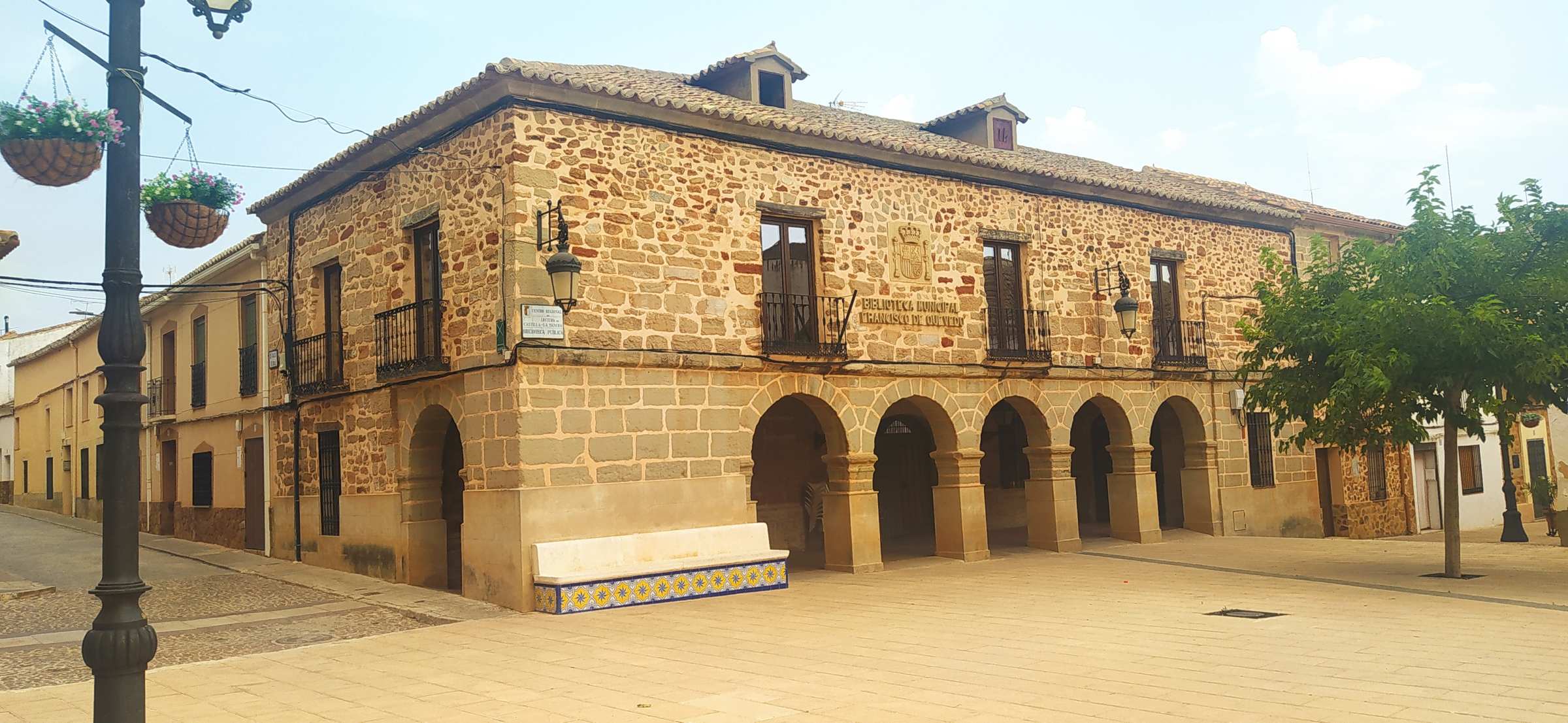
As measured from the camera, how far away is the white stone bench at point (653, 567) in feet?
33.7

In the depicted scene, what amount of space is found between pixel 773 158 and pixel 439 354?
424 cm

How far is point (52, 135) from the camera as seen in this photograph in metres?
4.63

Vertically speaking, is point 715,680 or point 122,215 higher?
point 122,215

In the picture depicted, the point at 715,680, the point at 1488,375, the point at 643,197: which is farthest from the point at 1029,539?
the point at 715,680

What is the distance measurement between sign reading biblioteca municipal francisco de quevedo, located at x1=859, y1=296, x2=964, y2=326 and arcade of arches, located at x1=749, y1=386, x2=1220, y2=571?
37.5 inches

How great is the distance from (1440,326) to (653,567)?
25.8 feet

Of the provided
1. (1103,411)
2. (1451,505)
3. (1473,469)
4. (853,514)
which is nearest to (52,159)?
(853,514)

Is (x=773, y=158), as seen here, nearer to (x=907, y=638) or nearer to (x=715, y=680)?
(x=907, y=638)

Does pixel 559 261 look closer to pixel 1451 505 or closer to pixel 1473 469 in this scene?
pixel 1451 505

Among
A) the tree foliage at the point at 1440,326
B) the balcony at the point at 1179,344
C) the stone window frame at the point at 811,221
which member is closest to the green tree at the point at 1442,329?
the tree foliage at the point at 1440,326

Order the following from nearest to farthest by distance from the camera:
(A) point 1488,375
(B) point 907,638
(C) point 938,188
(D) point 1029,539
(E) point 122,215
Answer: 1. (E) point 122,215
2. (B) point 907,638
3. (A) point 1488,375
4. (C) point 938,188
5. (D) point 1029,539

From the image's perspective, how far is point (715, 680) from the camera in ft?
22.1

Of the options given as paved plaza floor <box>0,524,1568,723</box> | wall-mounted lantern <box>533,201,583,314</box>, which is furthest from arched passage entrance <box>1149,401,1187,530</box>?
wall-mounted lantern <box>533,201,583,314</box>

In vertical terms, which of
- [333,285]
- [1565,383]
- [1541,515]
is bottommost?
[1541,515]
